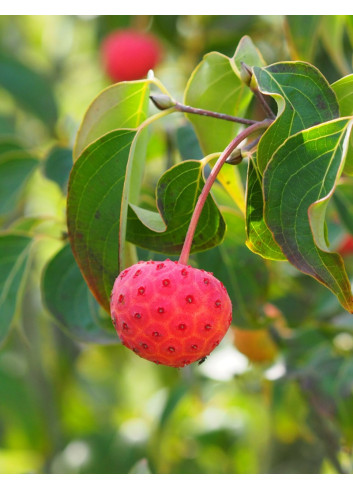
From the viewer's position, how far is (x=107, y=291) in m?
0.96

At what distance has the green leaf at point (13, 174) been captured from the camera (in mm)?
1631

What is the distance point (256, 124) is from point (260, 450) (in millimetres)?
1695

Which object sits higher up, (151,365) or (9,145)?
(9,145)

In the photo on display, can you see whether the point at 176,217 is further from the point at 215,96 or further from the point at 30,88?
the point at 30,88

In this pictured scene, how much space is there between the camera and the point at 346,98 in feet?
3.06

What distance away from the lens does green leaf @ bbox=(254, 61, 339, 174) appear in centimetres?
87

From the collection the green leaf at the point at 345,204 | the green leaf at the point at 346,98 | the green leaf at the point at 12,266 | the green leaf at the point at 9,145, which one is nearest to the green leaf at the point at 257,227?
the green leaf at the point at 346,98

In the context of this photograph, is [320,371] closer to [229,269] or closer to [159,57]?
[229,269]

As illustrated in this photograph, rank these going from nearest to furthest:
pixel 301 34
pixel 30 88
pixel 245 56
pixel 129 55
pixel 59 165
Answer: pixel 245 56 → pixel 59 165 → pixel 301 34 → pixel 30 88 → pixel 129 55

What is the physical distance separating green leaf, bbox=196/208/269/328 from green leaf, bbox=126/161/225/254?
31 cm

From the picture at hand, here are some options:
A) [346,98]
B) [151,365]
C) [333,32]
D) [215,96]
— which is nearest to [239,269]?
[215,96]

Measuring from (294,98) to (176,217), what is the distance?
0.68 ft

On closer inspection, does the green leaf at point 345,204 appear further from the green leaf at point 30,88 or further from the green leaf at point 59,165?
the green leaf at point 30,88
